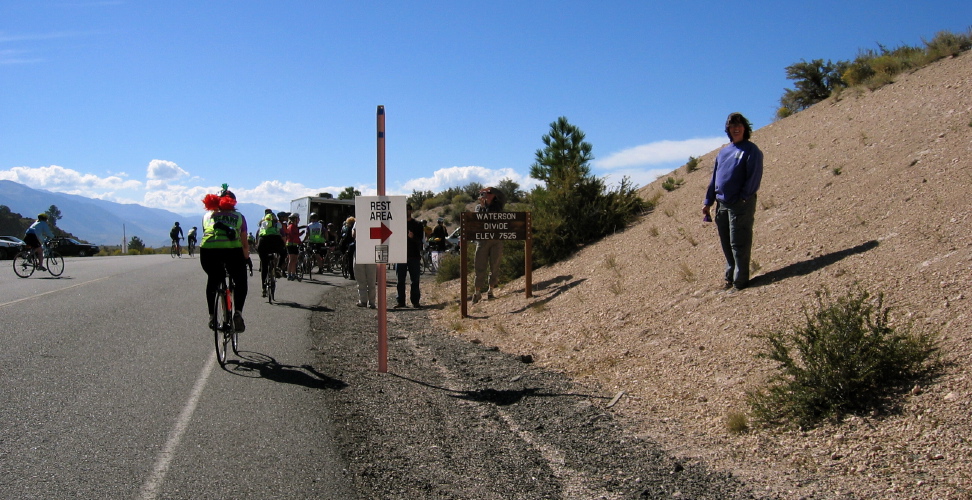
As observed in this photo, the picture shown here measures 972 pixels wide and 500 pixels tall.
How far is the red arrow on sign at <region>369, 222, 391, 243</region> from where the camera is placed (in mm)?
7555

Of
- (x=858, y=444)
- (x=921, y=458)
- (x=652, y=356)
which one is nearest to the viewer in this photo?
(x=921, y=458)

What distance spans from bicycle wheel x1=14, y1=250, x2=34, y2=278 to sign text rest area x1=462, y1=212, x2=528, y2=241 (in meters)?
13.9

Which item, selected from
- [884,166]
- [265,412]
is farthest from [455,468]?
[884,166]

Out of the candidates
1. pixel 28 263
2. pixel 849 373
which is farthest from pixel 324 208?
pixel 849 373

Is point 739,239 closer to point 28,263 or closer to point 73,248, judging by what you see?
point 28,263

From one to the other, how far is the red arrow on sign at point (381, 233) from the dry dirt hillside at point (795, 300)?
2.35m

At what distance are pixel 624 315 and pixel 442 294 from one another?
24.3 ft

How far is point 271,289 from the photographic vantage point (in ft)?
45.2

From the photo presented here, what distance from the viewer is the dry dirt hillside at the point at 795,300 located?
448 cm

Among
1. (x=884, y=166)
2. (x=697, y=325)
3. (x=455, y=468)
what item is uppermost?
(x=884, y=166)

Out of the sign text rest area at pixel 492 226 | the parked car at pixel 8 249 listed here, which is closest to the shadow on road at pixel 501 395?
the sign text rest area at pixel 492 226

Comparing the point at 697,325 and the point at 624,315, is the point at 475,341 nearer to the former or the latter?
the point at 624,315

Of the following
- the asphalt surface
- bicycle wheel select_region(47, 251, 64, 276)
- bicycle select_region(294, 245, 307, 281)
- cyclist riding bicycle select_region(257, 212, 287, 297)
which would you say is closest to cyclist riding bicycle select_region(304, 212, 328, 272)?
bicycle select_region(294, 245, 307, 281)

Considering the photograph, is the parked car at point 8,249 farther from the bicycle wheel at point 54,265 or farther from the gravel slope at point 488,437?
the gravel slope at point 488,437
